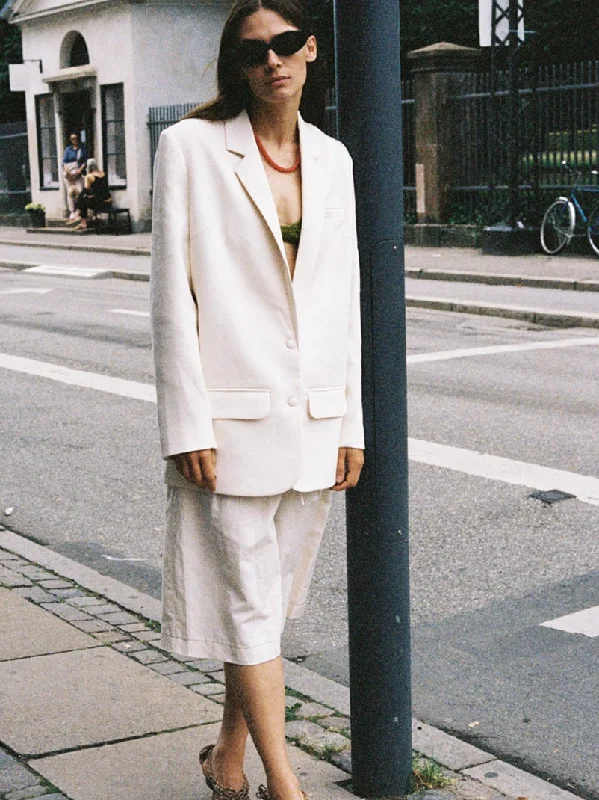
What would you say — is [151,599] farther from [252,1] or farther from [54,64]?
[54,64]

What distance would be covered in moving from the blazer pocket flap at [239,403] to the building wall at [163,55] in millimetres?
28089

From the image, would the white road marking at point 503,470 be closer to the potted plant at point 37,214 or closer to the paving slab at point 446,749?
the paving slab at point 446,749

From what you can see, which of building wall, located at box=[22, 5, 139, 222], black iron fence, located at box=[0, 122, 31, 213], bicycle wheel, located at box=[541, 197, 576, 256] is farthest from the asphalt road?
black iron fence, located at box=[0, 122, 31, 213]

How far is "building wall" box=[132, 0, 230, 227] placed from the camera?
30719mm

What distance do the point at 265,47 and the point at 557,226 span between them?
671 inches

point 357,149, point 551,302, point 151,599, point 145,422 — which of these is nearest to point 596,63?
point 551,302

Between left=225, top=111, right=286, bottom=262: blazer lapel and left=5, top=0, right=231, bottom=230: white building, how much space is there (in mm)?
26629

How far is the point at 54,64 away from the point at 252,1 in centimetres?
3303

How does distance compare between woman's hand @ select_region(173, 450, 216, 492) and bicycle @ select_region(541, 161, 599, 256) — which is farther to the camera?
bicycle @ select_region(541, 161, 599, 256)

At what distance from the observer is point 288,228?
297 centimetres

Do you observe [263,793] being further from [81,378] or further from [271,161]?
[81,378]

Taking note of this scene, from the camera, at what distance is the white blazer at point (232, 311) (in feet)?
9.45

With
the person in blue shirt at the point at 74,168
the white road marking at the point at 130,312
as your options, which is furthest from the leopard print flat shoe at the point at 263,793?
the person in blue shirt at the point at 74,168

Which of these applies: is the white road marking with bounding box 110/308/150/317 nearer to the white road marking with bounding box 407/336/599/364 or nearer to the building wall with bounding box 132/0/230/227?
the white road marking with bounding box 407/336/599/364
